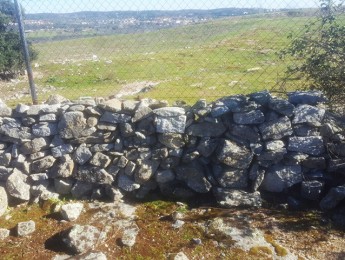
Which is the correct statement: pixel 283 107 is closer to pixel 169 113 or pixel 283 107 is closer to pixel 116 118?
pixel 169 113

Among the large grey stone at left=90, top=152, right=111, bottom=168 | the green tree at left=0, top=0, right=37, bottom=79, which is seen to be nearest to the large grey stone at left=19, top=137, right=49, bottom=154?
the large grey stone at left=90, top=152, right=111, bottom=168

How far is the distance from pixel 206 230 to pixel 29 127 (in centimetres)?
311

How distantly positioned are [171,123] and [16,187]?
2.56m

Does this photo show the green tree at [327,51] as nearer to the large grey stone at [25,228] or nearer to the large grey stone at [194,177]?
the large grey stone at [194,177]

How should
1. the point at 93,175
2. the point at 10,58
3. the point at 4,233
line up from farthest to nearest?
the point at 10,58
the point at 93,175
the point at 4,233

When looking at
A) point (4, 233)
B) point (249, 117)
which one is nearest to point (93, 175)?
point (4, 233)

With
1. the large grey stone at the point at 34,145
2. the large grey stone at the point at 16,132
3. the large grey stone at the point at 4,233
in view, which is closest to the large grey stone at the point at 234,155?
the large grey stone at the point at 34,145

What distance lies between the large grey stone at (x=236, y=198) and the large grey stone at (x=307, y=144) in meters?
0.91

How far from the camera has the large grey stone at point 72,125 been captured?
5316mm

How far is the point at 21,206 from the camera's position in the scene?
5.43 m

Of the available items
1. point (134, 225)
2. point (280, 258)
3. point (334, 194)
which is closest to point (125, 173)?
point (134, 225)

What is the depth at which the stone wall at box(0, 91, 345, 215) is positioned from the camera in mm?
5309

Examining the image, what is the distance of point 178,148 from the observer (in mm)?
5434

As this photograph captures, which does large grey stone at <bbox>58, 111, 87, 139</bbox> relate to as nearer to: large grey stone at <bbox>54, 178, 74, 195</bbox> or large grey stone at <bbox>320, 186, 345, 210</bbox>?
large grey stone at <bbox>54, 178, 74, 195</bbox>
